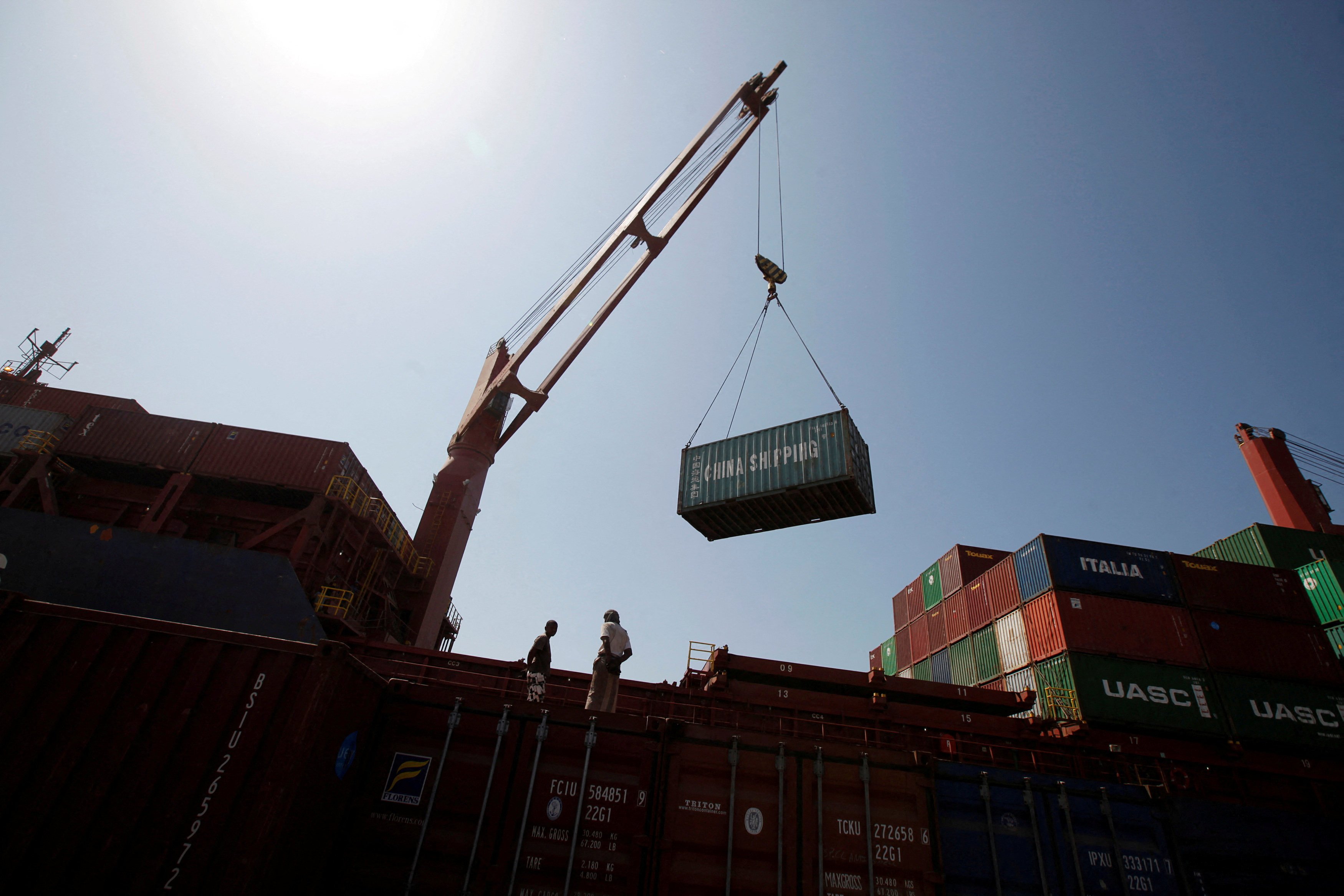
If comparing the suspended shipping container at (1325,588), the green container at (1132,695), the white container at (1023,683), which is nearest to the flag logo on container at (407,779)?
the green container at (1132,695)

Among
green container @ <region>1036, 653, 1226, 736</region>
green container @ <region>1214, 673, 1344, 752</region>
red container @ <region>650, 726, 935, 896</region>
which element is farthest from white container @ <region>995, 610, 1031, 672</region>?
red container @ <region>650, 726, 935, 896</region>

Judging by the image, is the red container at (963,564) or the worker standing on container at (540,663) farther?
the red container at (963,564)

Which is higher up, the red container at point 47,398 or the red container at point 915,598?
the red container at point 915,598

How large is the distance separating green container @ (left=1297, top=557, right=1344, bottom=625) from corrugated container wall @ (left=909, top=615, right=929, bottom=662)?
13.3m

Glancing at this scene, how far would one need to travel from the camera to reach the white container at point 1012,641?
20.6 m

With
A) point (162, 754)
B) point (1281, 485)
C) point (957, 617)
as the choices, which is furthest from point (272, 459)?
point (1281, 485)

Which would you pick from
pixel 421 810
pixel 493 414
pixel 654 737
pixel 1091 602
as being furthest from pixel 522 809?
pixel 1091 602

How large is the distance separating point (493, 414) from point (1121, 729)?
23.2 metres

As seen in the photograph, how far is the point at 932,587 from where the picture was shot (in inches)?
1155

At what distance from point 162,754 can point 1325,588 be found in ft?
108

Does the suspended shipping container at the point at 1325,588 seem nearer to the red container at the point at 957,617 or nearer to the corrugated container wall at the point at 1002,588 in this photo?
the corrugated container wall at the point at 1002,588

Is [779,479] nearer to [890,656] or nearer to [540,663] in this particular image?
[540,663]

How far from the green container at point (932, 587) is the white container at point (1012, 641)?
18.4 ft

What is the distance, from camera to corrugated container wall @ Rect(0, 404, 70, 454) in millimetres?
16391
